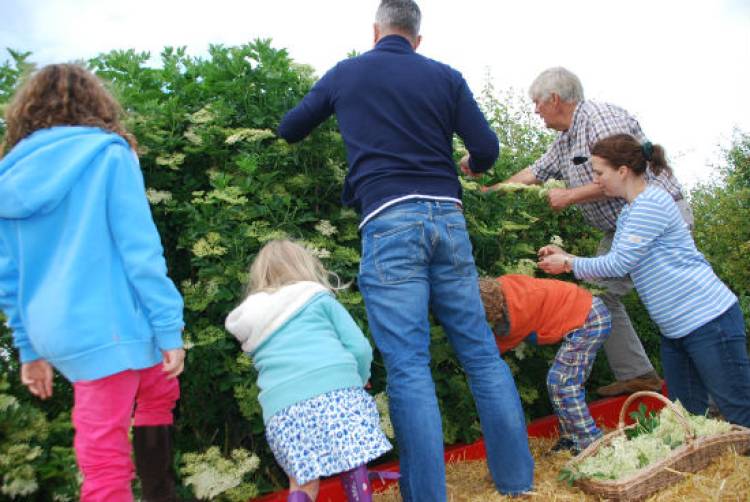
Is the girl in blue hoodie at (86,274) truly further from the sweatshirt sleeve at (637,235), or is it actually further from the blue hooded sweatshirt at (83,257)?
the sweatshirt sleeve at (637,235)

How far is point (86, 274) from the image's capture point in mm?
2291

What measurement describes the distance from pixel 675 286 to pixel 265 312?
215 centimetres

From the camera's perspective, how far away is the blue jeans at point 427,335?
2.90 meters

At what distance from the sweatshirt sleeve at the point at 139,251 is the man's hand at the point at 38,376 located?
0.45 m

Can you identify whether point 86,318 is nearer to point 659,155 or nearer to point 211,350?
point 211,350

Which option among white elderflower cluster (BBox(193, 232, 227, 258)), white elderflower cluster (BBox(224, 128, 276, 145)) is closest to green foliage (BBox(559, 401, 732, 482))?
white elderflower cluster (BBox(193, 232, 227, 258))

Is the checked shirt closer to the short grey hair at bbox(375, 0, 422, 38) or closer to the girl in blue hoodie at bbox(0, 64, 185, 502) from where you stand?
the short grey hair at bbox(375, 0, 422, 38)

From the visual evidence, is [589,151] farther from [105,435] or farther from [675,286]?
[105,435]

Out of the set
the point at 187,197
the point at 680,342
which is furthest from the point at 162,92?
the point at 680,342

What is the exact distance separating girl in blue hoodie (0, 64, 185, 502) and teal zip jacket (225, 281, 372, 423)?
19.2 inches

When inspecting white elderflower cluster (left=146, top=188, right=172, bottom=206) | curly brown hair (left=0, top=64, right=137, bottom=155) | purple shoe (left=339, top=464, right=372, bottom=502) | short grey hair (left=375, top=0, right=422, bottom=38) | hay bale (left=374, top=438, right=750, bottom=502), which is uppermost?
short grey hair (left=375, top=0, right=422, bottom=38)

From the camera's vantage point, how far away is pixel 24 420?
8.54ft

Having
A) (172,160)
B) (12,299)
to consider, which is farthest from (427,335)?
(12,299)

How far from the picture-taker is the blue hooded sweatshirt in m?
2.26
